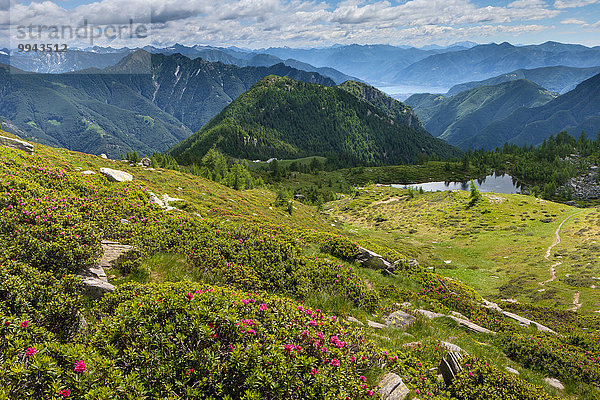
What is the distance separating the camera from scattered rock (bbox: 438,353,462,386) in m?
10.0

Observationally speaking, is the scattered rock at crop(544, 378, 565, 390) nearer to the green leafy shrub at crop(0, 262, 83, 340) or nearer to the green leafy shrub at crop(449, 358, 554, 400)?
the green leafy shrub at crop(449, 358, 554, 400)

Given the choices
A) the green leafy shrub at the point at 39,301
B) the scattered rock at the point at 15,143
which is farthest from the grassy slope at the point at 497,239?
the scattered rock at the point at 15,143

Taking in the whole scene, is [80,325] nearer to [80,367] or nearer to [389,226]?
[80,367]

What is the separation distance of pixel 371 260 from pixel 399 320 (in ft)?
32.2

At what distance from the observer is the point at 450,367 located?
1028cm

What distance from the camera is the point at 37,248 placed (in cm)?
1061

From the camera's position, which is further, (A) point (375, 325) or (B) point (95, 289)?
(A) point (375, 325)

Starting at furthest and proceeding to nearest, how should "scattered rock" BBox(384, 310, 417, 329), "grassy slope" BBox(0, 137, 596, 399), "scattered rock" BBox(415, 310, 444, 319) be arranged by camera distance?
"scattered rock" BBox(415, 310, 444, 319) < "scattered rock" BBox(384, 310, 417, 329) < "grassy slope" BBox(0, 137, 596, 399)

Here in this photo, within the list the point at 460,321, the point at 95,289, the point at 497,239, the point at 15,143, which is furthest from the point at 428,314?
the point at 497,239

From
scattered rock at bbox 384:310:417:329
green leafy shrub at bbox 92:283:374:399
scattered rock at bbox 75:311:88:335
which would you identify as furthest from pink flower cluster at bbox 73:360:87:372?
scattered rock at bbox 384:310:417:329

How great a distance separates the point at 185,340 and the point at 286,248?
11079mm

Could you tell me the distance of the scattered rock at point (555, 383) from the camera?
12601 millimetres

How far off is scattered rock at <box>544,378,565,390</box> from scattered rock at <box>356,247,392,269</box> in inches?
501

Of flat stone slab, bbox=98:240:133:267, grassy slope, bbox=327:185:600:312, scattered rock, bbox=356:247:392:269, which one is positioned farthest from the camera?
grassy slope, bbox=327:185:600:312
